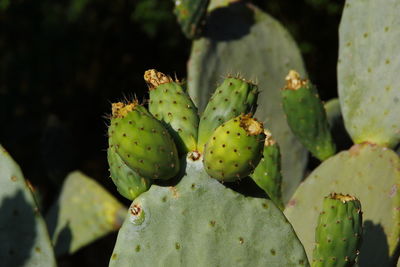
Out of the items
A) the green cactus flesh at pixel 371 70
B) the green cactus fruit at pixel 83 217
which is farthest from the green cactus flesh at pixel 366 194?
the green cactus fruit at pixel 83 217

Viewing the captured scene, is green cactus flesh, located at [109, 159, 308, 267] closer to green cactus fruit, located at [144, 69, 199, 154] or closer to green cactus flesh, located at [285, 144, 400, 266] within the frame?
green cactus fruit, located at [144, 69, 199, 154]

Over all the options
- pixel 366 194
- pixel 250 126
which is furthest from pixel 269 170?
pixel 250 126

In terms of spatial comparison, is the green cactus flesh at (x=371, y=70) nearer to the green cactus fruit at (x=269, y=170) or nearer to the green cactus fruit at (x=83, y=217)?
the green cactus fruit at (x=269, y=170)

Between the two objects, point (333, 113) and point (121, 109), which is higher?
point (121, 109)

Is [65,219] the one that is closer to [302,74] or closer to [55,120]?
[55,120]

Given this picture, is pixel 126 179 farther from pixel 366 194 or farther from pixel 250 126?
pixel 366 194

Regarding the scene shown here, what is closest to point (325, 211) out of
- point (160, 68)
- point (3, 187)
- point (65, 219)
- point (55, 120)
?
point (3, 187)
